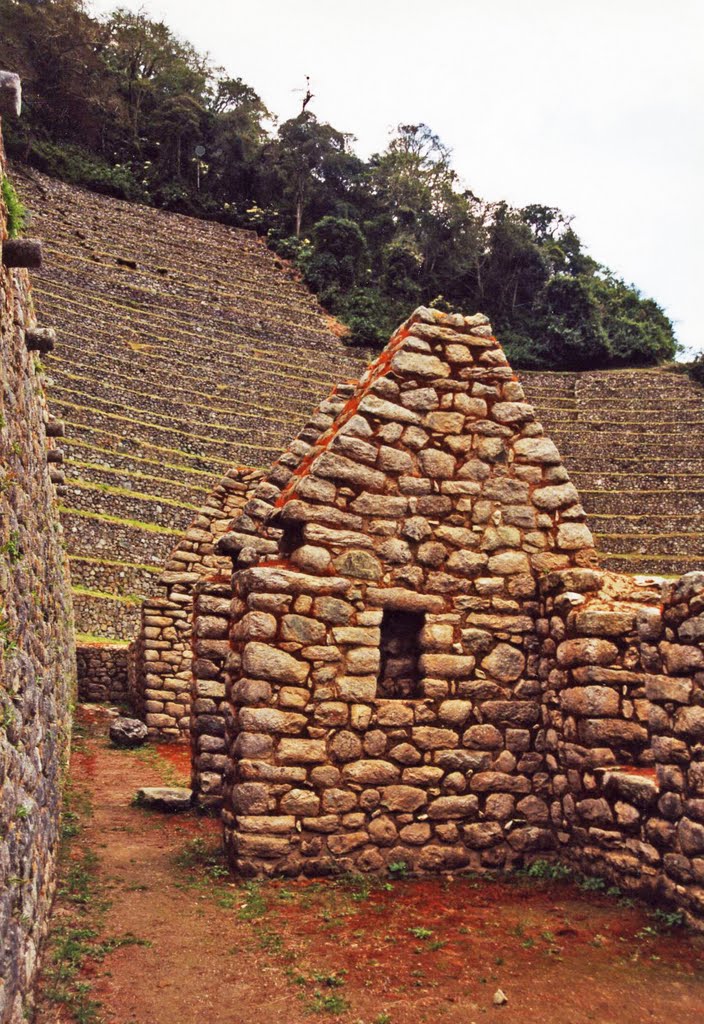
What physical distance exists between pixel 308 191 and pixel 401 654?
59.6 meters

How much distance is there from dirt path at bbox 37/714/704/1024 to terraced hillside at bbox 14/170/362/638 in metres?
18.0

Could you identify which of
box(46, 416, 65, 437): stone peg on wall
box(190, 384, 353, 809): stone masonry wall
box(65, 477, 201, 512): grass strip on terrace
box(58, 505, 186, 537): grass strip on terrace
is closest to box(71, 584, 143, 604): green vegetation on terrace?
box(58, 505, 186, 537): grass strip on terrace

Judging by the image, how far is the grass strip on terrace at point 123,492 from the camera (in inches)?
1058

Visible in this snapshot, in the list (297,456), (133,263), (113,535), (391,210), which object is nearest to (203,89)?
(391,210)

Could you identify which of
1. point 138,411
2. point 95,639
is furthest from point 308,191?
point 95,639

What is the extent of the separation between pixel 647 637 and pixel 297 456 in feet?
14.0

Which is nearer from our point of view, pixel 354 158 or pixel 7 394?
pixel 7 394

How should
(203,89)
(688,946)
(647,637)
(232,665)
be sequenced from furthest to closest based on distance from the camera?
(203,89) < (232,665) < (647,637) < (688,946)

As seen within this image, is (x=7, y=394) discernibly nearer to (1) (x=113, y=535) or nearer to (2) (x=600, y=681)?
(2) (x=600, y=681)

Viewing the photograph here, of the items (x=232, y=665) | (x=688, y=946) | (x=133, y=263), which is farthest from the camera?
(x=133, y=263)

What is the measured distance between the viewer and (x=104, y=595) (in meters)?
23.4

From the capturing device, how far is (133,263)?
47062 mm

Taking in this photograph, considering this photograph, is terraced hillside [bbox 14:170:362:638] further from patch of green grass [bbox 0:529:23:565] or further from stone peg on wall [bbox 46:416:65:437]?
patch of green grass [bbox 0:529:23:565]

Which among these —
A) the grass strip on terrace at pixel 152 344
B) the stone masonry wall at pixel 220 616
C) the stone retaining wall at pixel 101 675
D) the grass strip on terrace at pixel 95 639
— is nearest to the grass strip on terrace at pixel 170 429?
the grass strip on terrace at pixel 152 344
